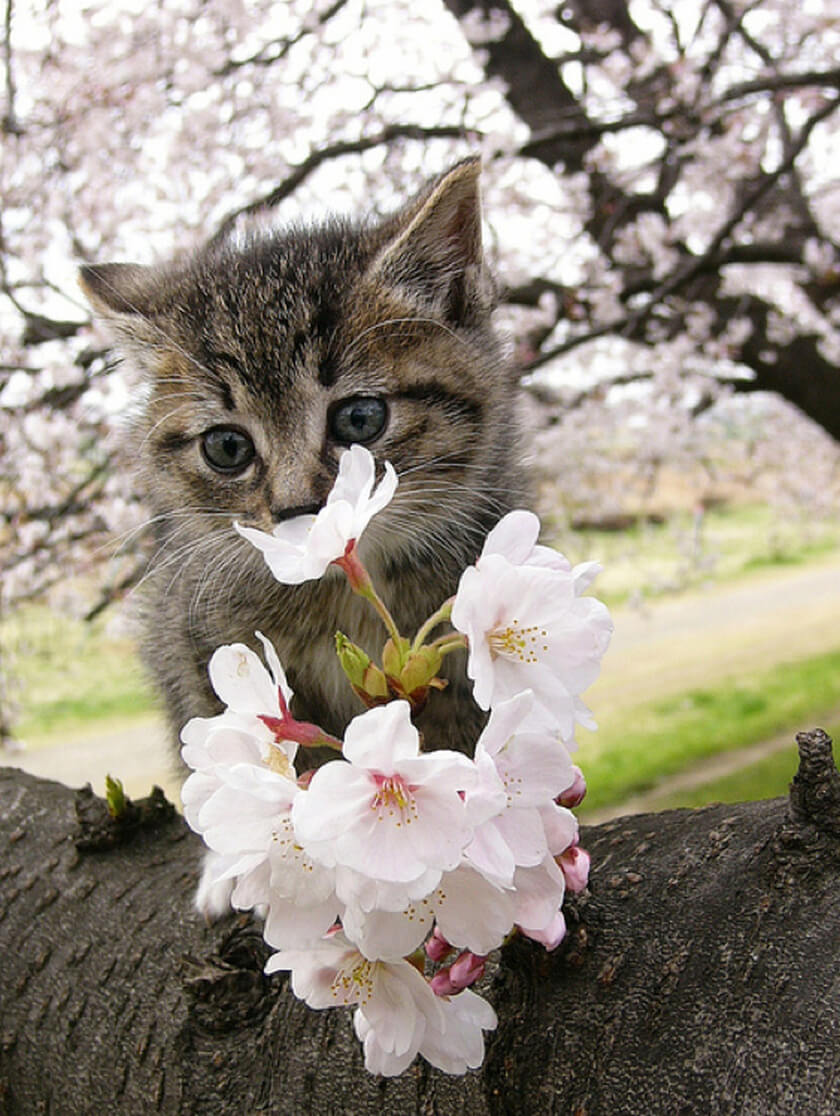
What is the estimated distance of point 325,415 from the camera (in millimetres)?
1407

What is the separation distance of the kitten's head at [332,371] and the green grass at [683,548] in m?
6.08

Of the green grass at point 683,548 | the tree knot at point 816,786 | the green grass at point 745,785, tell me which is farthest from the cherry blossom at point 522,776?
the green grass at point 683,548

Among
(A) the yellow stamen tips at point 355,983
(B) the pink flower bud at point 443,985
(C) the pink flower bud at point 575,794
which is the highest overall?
(A) the yellow stamen tips at point 355,983

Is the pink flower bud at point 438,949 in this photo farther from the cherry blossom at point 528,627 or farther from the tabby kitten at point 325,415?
the tabby kitten at point 325,415

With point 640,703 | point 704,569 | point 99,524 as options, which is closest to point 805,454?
point 704,569

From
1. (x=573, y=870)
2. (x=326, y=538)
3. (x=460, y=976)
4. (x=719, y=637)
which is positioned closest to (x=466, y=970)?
(x=460, y=976)

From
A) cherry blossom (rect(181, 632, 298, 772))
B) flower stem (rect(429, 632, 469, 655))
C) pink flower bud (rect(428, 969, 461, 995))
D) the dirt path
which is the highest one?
cherry blossom (rect(181, 632, 298, 772))

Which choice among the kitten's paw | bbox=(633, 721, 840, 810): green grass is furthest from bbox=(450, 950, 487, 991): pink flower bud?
bbox=(633, 721, 840, 810): green grass

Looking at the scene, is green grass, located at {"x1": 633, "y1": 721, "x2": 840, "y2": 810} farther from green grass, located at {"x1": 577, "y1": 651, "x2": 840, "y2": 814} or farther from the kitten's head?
the kitten's head

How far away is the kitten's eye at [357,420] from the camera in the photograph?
1.41 metres

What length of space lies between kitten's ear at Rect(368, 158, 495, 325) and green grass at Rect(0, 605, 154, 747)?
4122mm

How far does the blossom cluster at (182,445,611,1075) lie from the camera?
68 centimetres

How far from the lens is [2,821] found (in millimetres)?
1741

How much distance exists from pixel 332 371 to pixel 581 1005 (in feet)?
3.07
